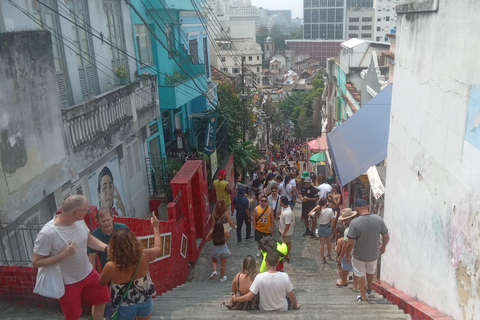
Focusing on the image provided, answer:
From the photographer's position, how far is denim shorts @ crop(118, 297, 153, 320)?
412 cm

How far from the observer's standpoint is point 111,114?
8977 millimetres

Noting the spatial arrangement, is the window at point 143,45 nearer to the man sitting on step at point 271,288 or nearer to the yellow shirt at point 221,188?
the yellow shirt at point 221,188

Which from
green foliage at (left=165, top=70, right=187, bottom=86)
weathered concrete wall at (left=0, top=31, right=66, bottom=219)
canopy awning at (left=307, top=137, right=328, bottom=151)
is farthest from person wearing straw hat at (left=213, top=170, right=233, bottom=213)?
canopy awning at (left=307, top=137, right=328, bottom=151)

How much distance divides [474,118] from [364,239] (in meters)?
2.42

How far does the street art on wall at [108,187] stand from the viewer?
893 cm

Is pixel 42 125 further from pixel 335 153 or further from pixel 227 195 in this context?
pixel 335 153

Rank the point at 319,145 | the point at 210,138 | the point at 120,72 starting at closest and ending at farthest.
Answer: the point at 120,72 < the point at 210,138 < the point at 319,145

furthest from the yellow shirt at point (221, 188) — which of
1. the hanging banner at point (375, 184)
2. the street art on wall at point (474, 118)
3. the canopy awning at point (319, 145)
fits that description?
the canopy awning at point (319, 145)

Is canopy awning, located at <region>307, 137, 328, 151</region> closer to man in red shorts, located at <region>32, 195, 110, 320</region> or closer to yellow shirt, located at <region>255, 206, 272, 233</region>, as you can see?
yellow shirt, located at <region>255, 206, 272, 233</region>

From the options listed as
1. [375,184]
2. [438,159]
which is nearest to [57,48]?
[375,184]

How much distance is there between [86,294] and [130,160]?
22.7ft

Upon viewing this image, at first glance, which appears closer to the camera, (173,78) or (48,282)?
(48,282)

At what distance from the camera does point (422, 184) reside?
17.6 ft

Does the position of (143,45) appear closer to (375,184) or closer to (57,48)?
(57,48)
